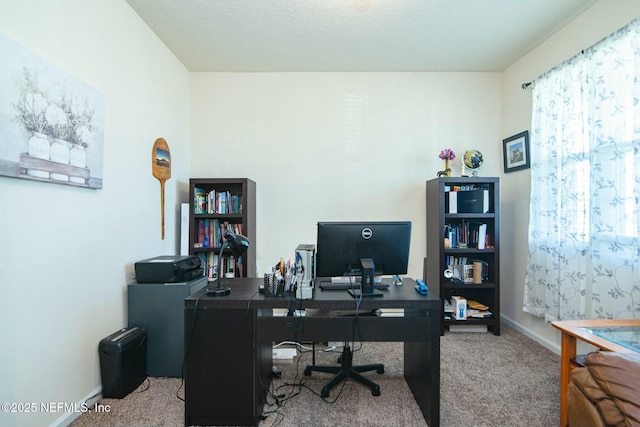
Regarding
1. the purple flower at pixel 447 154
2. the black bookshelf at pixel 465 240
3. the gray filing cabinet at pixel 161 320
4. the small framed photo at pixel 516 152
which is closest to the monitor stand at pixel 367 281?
the gray filing cabinet at pixel 161 320

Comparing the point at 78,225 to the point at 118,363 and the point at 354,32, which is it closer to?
the point at 118,363

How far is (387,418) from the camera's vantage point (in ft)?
5.75

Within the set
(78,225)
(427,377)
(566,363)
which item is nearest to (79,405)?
(78,225)

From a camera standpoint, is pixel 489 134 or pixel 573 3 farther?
pixel 489 134

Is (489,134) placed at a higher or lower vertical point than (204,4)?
lower

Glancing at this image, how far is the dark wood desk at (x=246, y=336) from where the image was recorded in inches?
65.1

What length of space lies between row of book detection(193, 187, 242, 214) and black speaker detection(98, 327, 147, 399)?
140 cm

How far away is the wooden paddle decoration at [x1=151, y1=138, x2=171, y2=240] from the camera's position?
8.75ft

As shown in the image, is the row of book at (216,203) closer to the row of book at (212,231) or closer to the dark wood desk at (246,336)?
the row of book at (212,231)

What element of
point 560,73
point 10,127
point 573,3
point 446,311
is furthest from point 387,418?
point 573,3

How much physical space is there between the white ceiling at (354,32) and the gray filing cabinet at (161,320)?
2.34 m

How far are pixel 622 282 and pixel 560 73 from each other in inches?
72.9

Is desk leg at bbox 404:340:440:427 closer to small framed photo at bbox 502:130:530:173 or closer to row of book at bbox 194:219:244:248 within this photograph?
row of book at bbox 194:219:244:248

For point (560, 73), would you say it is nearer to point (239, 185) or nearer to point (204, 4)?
point (204, 4)
